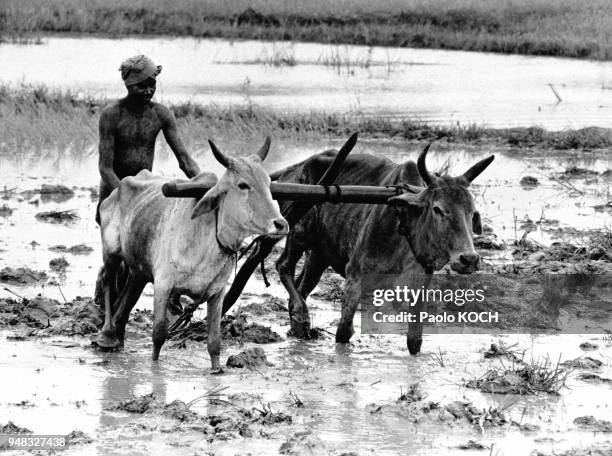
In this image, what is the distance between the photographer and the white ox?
6.35 m

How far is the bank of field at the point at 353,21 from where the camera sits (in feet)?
98.5

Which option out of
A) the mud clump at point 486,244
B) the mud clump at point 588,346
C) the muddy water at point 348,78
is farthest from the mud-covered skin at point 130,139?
the muddy water at point 348,78

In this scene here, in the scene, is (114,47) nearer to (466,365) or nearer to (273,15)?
→ (273,15)

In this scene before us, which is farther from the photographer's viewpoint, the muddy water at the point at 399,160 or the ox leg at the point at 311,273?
the muddy water at the point at 399,160

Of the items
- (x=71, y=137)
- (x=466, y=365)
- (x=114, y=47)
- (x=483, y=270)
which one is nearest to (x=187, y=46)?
(x=114, y=47)

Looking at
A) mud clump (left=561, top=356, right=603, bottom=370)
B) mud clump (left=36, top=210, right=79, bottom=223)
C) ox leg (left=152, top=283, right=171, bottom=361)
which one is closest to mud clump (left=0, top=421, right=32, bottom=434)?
ox leg (left=152, top=283, right=171, bottom=361)

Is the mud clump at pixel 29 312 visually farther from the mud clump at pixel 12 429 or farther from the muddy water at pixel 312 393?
the mud clump at pixel 12 429

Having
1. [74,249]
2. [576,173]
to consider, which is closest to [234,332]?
[74,249]

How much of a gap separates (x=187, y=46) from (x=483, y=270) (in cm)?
2090

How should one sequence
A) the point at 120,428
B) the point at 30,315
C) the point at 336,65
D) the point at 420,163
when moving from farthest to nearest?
the point at 336,65 < the point at 30,315 < the point at 420,163 < the point at 120,428

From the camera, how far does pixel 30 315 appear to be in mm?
7754

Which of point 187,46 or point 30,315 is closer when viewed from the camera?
point 30,315

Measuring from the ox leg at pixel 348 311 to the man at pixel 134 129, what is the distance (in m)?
1.15

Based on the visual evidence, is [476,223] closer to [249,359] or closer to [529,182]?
[249,359]
